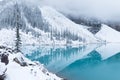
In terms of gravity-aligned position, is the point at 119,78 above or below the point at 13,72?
below

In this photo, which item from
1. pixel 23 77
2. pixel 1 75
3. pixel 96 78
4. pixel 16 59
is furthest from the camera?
pixel 96 78

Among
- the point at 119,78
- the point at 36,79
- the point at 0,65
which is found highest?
the point at 0,65

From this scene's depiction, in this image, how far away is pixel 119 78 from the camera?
7594 centimetres

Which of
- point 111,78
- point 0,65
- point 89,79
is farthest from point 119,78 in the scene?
point 0,65

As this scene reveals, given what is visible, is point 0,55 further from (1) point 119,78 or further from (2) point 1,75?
(1) point 119,78

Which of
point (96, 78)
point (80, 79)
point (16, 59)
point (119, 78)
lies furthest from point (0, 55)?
point (119, 78)

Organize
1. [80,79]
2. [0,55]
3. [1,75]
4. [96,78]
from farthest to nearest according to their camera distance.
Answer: [96,78] < [80,79] < [0,55] < [1,75]

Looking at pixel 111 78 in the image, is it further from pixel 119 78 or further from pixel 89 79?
pixel 89 79

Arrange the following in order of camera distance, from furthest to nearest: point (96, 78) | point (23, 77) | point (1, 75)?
point (96, 78) → point (23, 77) → point (1, 75)

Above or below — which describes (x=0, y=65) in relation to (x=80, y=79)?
above

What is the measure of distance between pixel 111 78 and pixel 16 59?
40.7 meters

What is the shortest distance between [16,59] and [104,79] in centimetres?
3740

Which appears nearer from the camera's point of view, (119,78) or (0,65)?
(0,65)

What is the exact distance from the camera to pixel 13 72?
31547 millimetres
